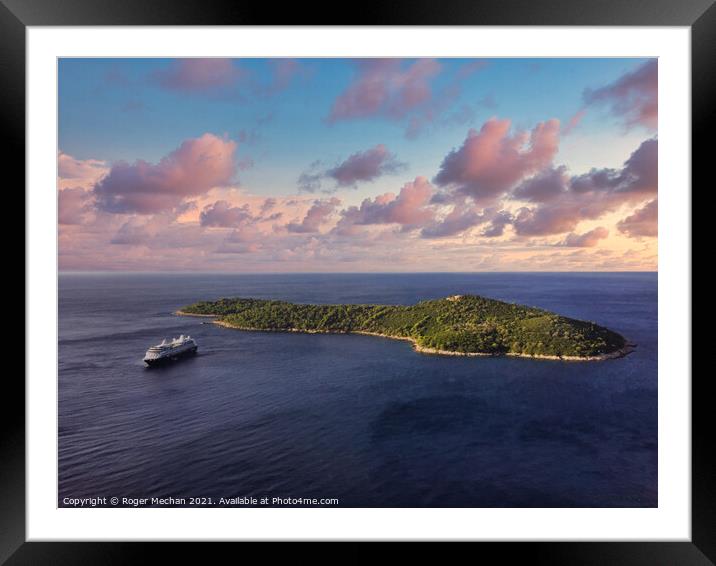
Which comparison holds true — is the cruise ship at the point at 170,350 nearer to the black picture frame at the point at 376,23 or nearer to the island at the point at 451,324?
the island at the point at 451,324

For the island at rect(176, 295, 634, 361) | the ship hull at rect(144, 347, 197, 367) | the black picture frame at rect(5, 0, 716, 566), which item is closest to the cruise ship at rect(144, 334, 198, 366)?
the ship hull at rect(144, 347, 197, 367)

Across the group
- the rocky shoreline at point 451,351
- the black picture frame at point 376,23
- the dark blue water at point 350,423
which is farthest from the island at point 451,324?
the black picture frame at point 376,23

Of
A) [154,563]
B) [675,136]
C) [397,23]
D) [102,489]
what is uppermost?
[397,23]

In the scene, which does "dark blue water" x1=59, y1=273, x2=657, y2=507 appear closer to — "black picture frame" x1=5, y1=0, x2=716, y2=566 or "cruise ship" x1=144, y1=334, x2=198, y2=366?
"cruise ship" x1=144, y1=334, x2=198, y2=366

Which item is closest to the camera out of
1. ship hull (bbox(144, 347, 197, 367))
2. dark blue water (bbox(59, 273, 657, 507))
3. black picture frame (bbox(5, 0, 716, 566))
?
black picture frame (bbox(5, 0, 716, 566))

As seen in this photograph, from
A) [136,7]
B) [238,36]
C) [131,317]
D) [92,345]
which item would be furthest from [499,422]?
[131,317]

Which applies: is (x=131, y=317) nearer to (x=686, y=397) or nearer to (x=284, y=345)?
(x=284, y=345)
